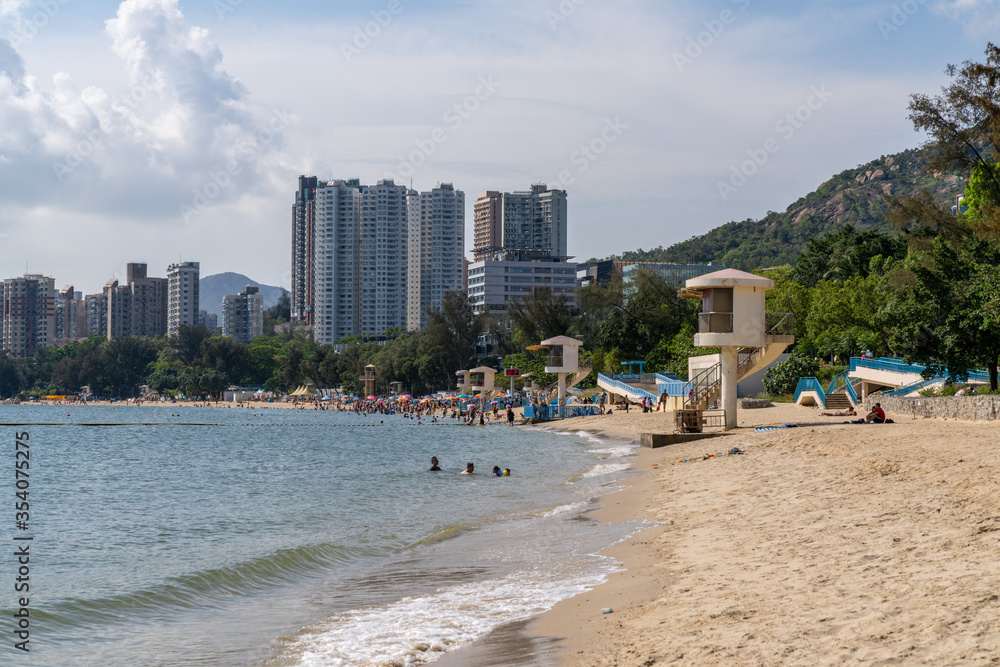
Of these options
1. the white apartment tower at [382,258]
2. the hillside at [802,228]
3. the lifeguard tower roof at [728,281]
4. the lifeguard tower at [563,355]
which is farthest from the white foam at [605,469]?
the white apartment tower at [382,258]

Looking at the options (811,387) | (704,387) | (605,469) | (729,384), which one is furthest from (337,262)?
(605,469)

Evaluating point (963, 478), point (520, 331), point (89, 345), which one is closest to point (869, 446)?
point (963, 478)

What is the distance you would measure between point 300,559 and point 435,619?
5.35 metres

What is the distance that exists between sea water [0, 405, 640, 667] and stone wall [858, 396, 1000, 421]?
399 inches

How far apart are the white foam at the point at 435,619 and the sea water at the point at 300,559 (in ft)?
0.10

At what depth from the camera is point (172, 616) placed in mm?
9930

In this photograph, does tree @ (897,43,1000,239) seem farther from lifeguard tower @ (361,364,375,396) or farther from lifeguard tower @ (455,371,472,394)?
lifeguard tower @ (361,364,375,396)

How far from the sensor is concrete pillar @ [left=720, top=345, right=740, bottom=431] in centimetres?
2877

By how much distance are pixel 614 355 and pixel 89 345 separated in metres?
132

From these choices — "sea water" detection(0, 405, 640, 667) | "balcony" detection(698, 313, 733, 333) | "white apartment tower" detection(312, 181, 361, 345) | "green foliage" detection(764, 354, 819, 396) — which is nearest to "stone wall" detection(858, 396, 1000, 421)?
"balcony" detection(698, 313, 733, 333)

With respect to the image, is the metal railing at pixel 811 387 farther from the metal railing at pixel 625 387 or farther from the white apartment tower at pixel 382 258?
the white apartment tower at pixel 382 258

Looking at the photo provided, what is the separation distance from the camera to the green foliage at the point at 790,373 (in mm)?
45438

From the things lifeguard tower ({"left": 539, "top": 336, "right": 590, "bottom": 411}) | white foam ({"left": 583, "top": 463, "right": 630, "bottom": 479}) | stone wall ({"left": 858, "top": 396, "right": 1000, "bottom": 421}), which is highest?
lifeguard tower ({"left": 539, "top": 336, "right": 590, "bottom": 411})

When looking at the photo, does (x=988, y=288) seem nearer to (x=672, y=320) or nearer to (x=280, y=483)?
(x=280, y=483)
